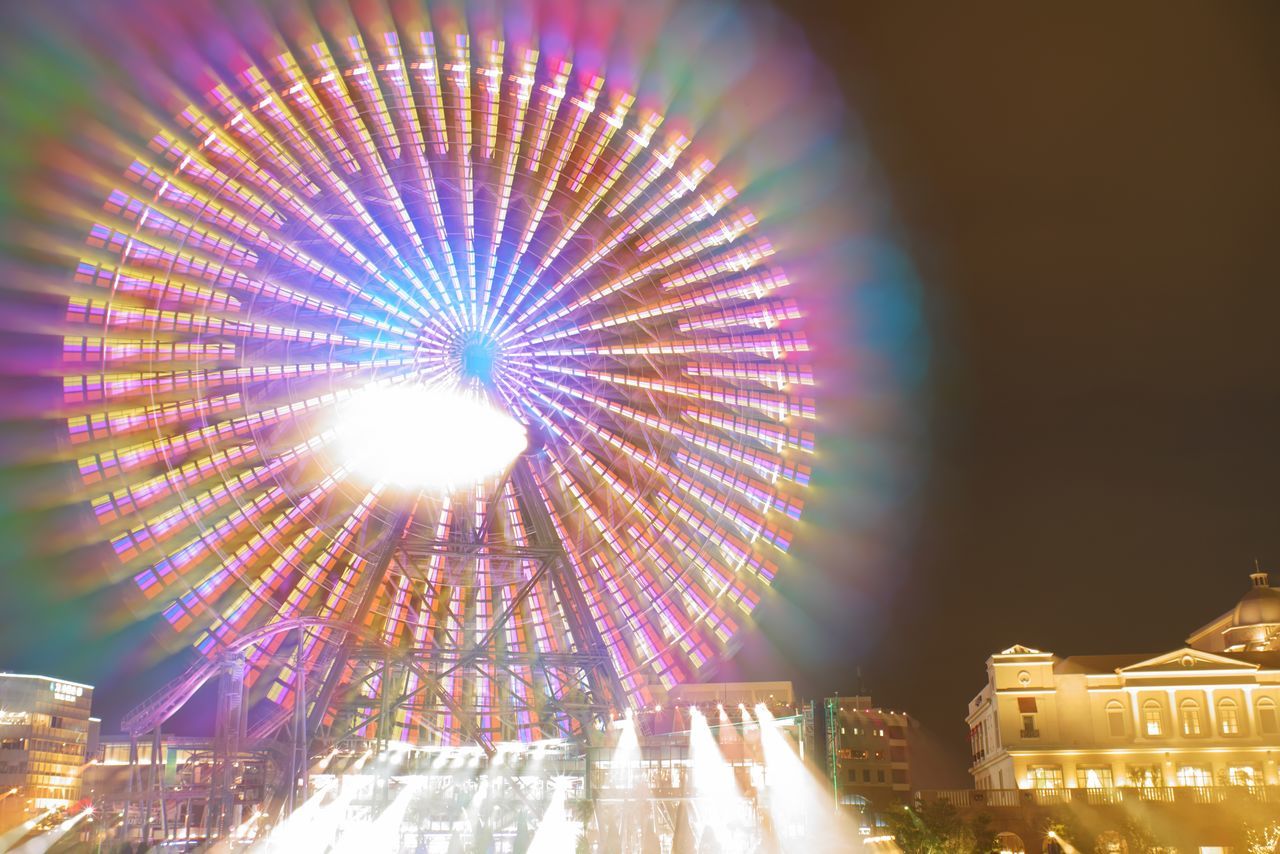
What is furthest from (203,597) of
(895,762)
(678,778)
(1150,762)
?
(895,762)

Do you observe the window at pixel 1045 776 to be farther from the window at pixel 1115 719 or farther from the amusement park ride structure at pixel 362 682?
the amusement park ride structure at pixel 362 682

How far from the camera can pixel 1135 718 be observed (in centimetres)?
6950

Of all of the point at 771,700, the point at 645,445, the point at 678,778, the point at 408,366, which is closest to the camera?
the point at 408,366

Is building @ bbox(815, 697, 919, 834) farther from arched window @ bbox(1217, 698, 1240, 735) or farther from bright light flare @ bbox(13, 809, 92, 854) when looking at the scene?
bright light flare @ bbox(13, 809, 92, 854)

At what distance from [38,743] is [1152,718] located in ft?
287

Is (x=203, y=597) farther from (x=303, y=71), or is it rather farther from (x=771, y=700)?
(x=771, y=700)

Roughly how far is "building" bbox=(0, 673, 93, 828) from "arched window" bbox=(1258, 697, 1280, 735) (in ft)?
283

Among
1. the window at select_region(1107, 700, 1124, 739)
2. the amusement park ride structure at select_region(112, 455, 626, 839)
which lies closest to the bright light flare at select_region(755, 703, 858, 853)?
the amusement park ride structure at select_region(112, 455, 626, 839)

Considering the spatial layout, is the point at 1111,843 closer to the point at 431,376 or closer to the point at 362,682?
the point at 362,682

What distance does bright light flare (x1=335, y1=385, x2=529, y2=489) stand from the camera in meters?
52.3

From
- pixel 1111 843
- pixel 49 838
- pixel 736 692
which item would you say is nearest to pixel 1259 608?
pixel 1111 843

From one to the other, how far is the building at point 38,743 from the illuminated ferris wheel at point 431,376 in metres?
53.2

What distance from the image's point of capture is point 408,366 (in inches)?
2040

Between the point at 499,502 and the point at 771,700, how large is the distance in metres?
52.3
